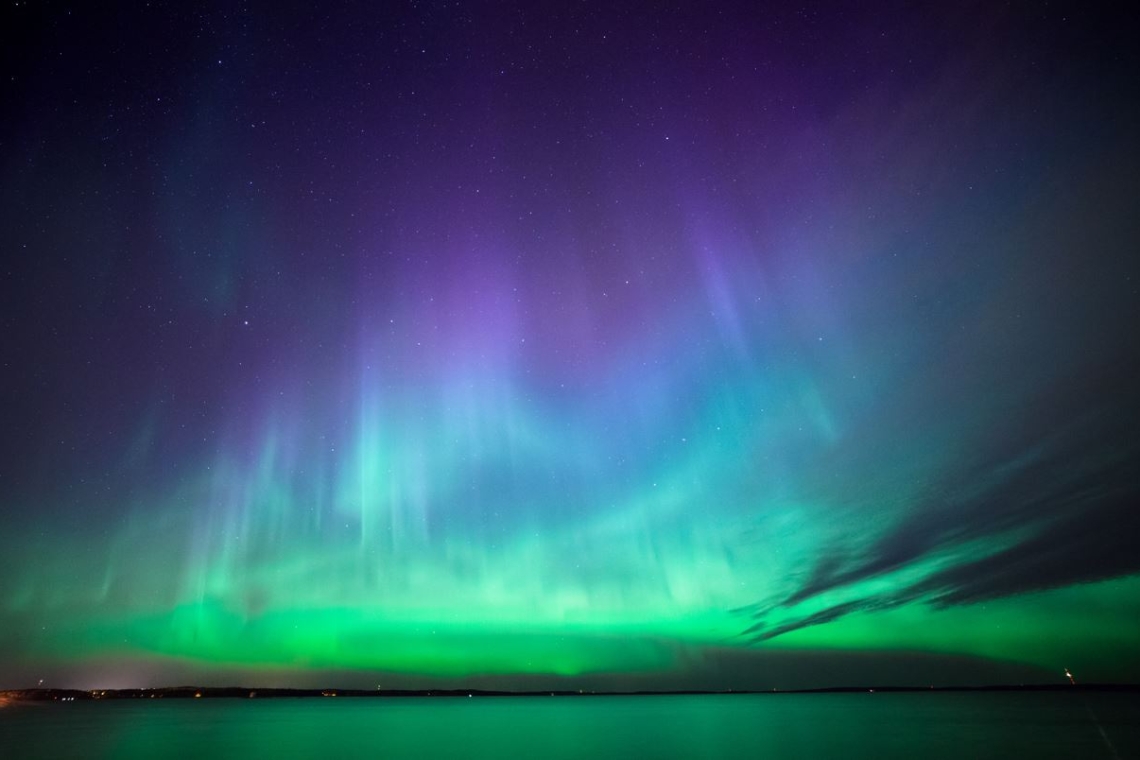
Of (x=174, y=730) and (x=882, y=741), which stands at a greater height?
(x=174, y=730)

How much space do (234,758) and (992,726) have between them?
6369 cm

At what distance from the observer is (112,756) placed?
40.0 metres

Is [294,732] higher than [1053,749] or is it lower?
higher

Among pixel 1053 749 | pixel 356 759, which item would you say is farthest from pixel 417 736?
pixel 1053 749

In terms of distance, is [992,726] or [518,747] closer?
[518,747]

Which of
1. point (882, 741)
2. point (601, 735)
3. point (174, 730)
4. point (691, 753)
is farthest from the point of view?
point (174, 730)

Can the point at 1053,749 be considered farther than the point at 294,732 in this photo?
No

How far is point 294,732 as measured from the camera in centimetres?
6456

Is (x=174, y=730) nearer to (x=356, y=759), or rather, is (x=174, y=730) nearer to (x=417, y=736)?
(x=417, y=736)

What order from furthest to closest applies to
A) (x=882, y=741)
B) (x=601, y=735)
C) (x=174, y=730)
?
(x=174, y=730)
(x=601, y=735)
(x=882, y=741)

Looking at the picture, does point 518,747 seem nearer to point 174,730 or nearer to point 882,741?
point 882,741

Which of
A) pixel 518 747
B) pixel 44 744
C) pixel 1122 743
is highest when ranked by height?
pixel 44 744

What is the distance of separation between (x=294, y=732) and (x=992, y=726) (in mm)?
65481


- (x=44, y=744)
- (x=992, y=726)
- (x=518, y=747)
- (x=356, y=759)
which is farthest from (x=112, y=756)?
(x=992, y=726)
